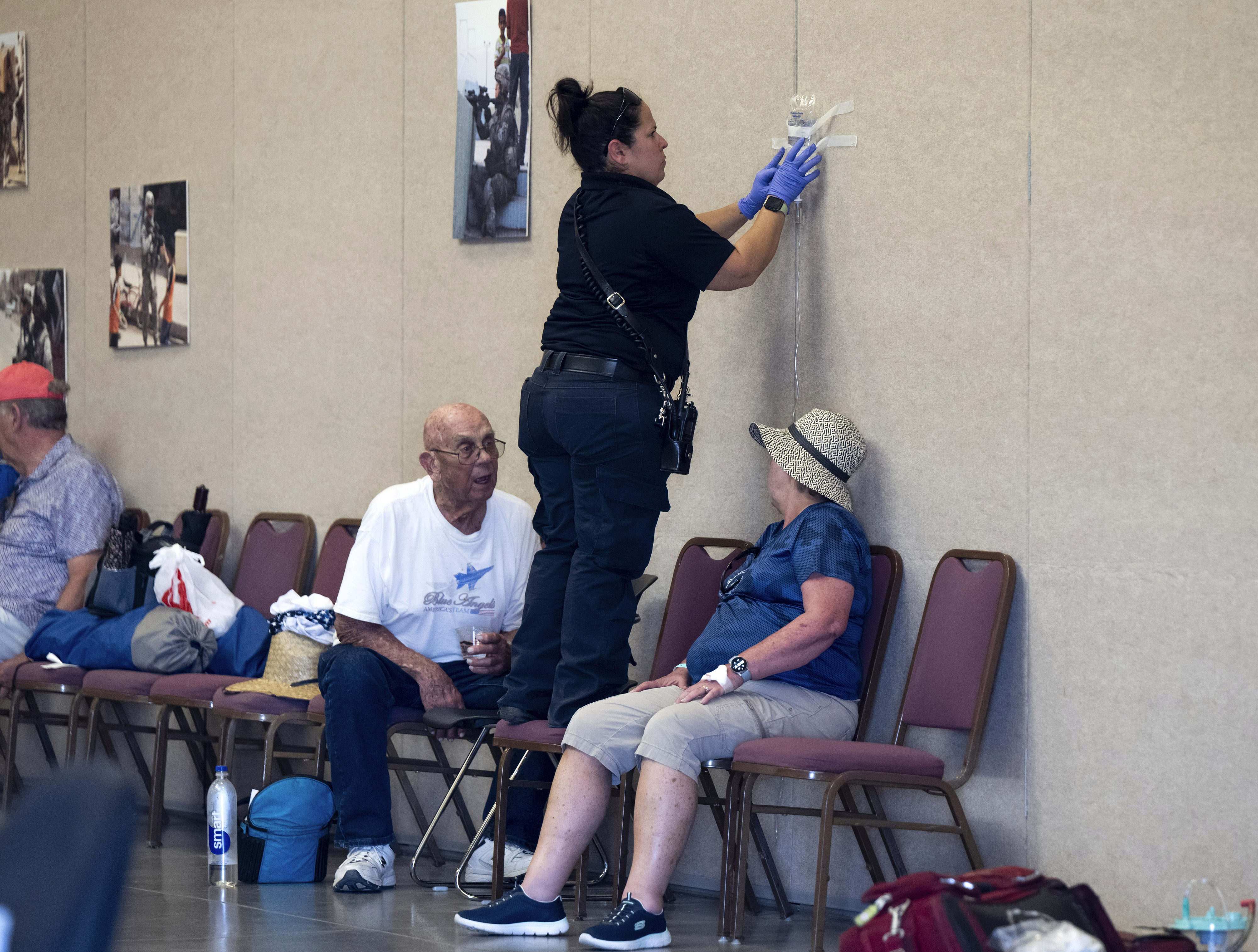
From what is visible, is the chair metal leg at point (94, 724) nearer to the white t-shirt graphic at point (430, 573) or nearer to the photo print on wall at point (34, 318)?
the white t-shirt graphic at point (430, 573)

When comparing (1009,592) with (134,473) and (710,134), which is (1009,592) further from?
(134,473)

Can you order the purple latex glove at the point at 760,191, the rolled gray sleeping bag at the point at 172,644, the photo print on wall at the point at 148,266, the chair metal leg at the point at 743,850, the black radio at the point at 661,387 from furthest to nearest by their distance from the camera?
the photo print on wall at the point at 148,266 < the rolled gray sleeping bag at the point at 172,644 < the purple latex glove at the point at 760,191 < the black radio at the point at 661,387 < the chair metal leg at the point at 743,850

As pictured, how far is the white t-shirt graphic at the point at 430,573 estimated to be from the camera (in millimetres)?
4172

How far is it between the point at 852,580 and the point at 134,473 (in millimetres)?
3454

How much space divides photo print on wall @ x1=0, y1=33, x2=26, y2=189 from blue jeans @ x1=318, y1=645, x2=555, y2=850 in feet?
10.9

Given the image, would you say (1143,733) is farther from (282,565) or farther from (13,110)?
(13,110)

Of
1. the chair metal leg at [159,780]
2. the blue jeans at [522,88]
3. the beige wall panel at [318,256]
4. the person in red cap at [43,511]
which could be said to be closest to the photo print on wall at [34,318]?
the person in red cap at [43,511]

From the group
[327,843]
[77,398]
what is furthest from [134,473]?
[327,843]

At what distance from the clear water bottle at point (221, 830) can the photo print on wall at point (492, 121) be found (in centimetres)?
189

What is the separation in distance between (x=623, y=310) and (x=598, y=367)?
15cm

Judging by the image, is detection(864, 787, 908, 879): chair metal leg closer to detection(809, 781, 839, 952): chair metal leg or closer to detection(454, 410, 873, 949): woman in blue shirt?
detection(454, 410, 873, 949): woman in blue shirt

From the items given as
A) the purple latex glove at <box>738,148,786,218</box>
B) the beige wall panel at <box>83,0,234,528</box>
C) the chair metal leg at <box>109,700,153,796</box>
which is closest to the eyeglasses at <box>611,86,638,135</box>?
the purple latex glove at <box>738,148,786,218</box>

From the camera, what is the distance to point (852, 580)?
3.46 meters

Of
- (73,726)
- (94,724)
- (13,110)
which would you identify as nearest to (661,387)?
(94,724)
